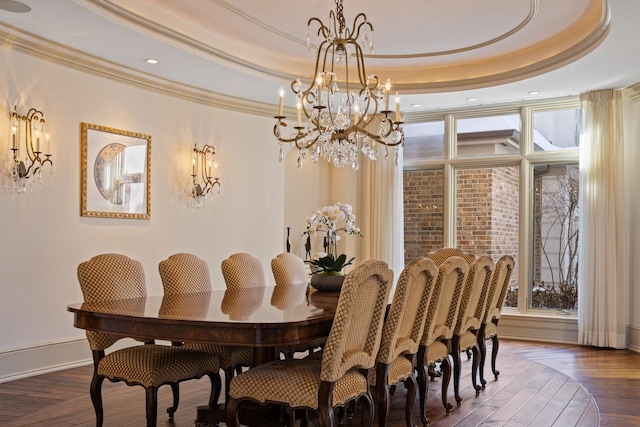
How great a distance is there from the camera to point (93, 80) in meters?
5.86

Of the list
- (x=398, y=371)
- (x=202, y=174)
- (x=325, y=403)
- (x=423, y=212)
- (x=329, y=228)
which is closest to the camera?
(x=325, y=403)

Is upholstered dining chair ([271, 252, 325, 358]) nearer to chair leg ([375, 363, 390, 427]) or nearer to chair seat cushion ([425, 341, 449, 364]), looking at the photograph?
chair seat cushion ([425, 341, 449, 364])

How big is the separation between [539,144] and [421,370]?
179 inches

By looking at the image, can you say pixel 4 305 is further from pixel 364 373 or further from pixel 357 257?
pixel 357 257

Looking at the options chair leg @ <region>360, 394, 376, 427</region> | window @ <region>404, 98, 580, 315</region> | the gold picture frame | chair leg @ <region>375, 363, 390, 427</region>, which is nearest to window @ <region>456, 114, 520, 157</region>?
window @ <region>404, 98, 580, 315</region>

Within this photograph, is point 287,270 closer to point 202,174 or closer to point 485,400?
point 485,400

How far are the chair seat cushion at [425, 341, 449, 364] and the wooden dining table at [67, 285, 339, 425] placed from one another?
71cm

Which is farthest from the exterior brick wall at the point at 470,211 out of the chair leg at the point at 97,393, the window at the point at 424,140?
the chair leg at the point at 97,393

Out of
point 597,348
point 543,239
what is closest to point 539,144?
point 543,239

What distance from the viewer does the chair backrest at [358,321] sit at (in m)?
2.81

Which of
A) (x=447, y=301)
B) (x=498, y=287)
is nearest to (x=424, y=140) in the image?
(x=498, y=287)

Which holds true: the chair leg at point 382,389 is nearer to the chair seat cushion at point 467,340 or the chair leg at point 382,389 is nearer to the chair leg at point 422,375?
the chair leg at point 422,375

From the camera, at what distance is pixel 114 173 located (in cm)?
603

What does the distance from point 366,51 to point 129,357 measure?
440 centimetres
